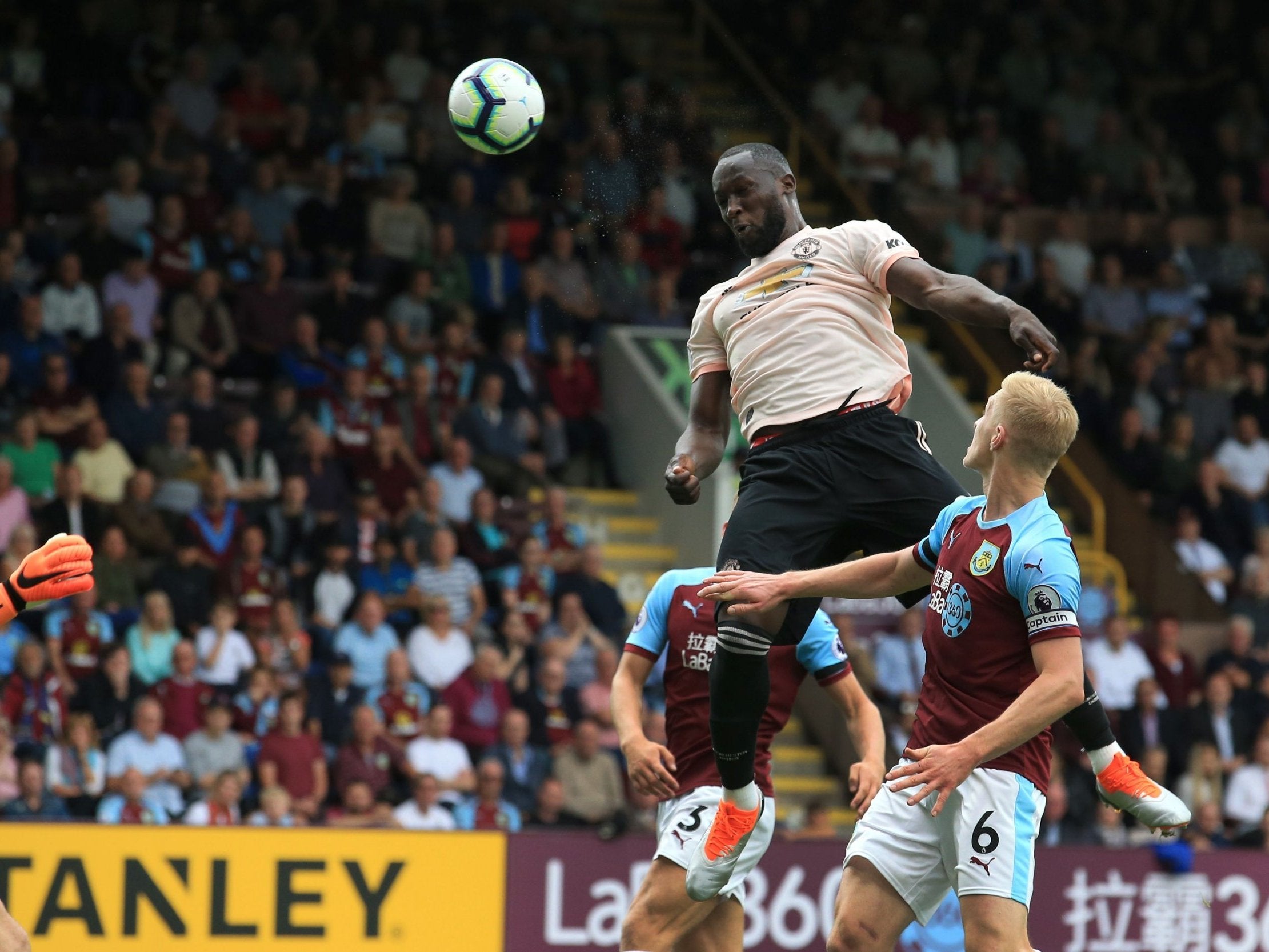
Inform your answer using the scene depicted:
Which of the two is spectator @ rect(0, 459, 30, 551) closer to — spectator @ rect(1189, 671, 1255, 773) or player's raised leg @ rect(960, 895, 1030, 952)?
spectator @ rect(1189, 671, 1255, 773)

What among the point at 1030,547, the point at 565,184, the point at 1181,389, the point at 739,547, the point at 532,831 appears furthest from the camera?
the point at 1181,389

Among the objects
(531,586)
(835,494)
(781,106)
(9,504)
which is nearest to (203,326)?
(9,504)

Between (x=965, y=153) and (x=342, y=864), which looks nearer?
(x=342, y=864)

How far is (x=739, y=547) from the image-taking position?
19.4ft

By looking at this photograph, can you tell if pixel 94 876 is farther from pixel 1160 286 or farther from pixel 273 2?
pixel 1160 286

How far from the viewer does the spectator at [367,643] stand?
12.5m

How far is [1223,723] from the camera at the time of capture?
546 inches

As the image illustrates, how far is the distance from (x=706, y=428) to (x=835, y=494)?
2.16 feet

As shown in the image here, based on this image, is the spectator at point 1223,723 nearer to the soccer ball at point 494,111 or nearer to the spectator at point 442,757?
the spectator at point 442,757

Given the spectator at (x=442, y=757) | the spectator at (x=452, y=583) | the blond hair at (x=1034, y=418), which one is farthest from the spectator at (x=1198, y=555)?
the blond hair at (x=1034, y=418)

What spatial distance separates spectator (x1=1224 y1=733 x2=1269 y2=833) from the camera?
13.4 metres

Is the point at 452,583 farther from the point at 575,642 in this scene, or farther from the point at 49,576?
the point at 49,576

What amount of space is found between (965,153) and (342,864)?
11018 millimetres

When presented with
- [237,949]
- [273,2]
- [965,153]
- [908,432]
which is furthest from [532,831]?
[965,153]
